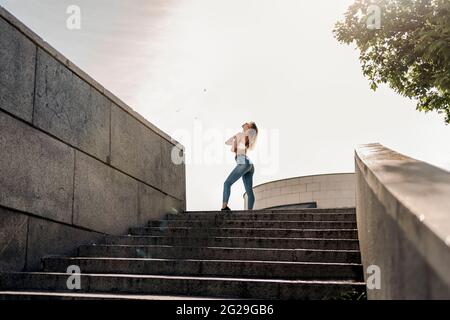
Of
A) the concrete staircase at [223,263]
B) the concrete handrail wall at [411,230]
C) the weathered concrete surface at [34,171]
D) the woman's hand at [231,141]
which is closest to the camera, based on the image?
the concrete handrail wall at [411,230]

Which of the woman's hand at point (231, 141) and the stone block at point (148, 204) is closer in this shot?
the stone block at point (148, 204)

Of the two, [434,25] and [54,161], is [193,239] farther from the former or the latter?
[434,25]

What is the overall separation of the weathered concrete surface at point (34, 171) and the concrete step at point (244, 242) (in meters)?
0.90

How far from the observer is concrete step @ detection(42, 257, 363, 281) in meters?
4.89

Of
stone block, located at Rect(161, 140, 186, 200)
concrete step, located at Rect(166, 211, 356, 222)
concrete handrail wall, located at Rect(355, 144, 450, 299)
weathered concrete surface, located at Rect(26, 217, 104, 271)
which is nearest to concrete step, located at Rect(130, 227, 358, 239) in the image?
concrete step, located at Rect(166, 211, 356, 222)

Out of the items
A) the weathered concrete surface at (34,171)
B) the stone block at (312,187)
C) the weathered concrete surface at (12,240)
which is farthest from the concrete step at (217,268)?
the stone block at (312,187)

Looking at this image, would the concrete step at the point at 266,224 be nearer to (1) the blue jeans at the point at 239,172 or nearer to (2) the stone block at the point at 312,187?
(1) the blue jeans at the point at 239,172

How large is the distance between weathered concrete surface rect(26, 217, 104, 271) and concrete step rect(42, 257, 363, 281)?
15cm

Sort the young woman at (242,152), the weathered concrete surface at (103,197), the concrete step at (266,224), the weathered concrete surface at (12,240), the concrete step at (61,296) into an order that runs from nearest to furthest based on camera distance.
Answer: the concrete step at (61,296) < the weathered concrete surface at (12,240) < the weathered concrete surface at (103,197) < the concrete step at (266,224) < the young woman at (242,152)

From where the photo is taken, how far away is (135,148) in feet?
27.6

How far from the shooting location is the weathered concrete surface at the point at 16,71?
5297 millimetres

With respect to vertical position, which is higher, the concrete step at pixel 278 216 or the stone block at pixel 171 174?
the stone block at pixel 171 174

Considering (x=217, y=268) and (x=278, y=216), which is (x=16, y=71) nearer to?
(x=217, y=268)
